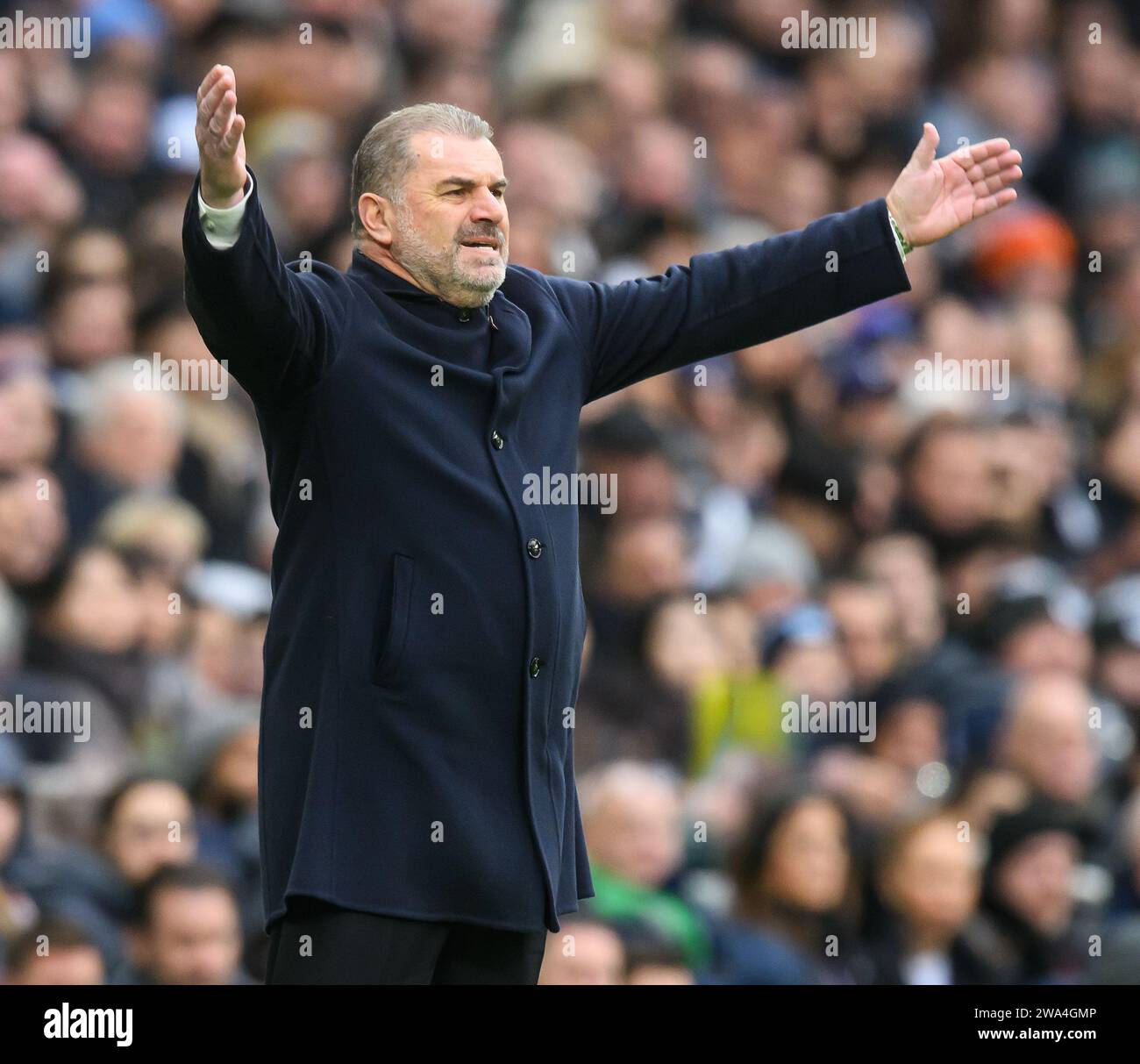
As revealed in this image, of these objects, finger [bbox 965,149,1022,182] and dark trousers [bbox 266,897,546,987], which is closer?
dark trousers [bbox 266,897,546,987]

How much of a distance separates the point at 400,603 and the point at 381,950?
0.43 metres

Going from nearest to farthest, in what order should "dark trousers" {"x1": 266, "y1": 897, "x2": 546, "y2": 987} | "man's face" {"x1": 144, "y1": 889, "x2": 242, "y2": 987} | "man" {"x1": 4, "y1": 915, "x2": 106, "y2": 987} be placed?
1. "dark trousers" {"x1": 266, "y1": 897, "x2": 546, "y2": 987}
2. "man" {"x1": 4, "y1": 915, "x2": 106, "y2": 987}
3. "man's face" {"x1": 144, "y1": 889, "x2": 242, "y2": 987}

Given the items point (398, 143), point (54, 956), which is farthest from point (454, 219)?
point (54, 956)

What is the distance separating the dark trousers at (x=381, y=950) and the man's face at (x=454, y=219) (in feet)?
2.73

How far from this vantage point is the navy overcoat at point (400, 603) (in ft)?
9.14

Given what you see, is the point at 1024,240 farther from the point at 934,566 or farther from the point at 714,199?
the point at 934,566

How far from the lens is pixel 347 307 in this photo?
294 centimetres

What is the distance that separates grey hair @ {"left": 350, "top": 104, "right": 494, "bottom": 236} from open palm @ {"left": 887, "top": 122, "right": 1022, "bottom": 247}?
637 millimetres

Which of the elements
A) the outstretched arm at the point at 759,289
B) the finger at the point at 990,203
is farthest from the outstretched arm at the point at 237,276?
the finger at the point at 990,203

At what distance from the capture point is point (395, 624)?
2.79 metres

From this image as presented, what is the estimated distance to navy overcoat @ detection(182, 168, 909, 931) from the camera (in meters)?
A: 2.79

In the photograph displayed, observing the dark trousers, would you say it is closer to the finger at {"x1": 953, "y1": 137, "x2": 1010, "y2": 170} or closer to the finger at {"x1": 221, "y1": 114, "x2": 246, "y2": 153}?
the finger at {"x1": 221, "y1": 114, "x2": 246, "y2": 153}

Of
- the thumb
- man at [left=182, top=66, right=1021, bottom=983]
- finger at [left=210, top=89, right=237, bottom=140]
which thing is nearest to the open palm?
the thumb

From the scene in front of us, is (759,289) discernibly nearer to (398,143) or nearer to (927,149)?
(927,149)
